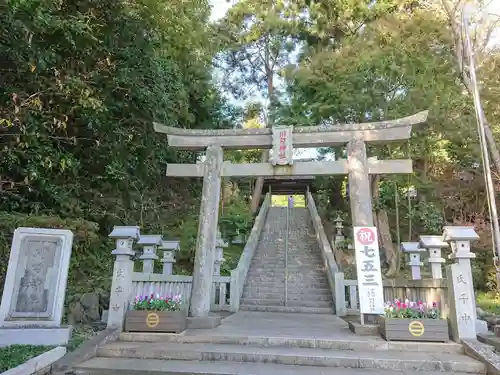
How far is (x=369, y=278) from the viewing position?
6.26m

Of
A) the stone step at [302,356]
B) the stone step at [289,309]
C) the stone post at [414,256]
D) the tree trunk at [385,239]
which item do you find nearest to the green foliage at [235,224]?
the tree trunk at [385,239]

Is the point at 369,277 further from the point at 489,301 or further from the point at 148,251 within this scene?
the point at 489,301

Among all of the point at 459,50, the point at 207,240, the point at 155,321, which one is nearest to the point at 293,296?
the point at 207,240

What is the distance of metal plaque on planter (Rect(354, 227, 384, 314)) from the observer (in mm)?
6219

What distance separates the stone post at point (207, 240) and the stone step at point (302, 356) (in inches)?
53.4

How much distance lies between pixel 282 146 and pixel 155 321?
4179mm

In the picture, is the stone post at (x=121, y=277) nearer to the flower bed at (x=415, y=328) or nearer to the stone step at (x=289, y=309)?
the stone step at (x=289, y=309)

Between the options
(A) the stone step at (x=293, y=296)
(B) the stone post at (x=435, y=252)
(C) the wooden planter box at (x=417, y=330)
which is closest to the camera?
(C) the wooden planter box at (x=417, y=330)

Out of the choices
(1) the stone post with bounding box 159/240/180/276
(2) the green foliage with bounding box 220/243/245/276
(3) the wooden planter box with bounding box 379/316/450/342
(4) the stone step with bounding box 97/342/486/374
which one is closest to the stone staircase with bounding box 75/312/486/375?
(4) the stone step with bounding box 97/342/486/374

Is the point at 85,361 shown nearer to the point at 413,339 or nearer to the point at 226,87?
the point at 413,339

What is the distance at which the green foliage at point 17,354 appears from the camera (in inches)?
167

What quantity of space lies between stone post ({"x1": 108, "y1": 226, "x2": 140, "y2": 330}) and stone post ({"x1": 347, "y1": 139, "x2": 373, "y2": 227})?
14.1 ft

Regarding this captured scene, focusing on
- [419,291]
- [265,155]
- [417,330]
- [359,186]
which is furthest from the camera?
[265,155]

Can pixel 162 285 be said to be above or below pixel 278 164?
below
